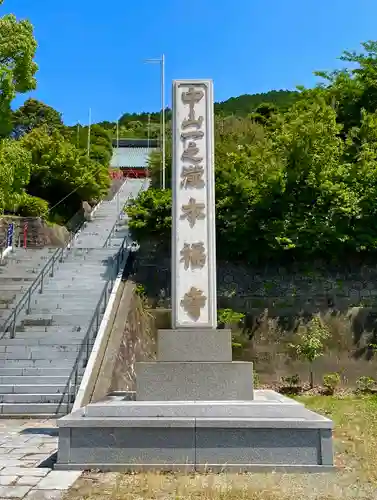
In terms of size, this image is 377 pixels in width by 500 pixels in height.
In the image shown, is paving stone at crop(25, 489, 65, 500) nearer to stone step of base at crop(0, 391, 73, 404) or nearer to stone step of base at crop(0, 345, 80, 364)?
stone step of base at crop(0, 391, 73, 404)

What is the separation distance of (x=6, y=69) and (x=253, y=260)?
8896mm

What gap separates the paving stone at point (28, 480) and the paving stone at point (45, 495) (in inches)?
10.9

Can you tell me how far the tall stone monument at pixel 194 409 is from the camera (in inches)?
231

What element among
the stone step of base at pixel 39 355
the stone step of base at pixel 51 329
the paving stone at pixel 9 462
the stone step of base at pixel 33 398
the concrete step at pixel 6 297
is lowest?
the stone step of base at pixel 33 398

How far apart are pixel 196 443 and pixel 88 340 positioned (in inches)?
284

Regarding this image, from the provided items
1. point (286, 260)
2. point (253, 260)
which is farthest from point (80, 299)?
point (286, 260)

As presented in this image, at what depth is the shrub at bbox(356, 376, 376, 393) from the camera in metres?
14.1

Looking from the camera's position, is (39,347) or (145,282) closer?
(39,347)

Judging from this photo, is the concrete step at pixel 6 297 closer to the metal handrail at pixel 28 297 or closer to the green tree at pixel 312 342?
the metal handrail at pixel 28 297

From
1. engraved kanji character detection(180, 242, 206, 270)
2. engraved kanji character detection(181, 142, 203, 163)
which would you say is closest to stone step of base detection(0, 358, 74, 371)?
engraved kanji character detection(180, 242, 206, 270)

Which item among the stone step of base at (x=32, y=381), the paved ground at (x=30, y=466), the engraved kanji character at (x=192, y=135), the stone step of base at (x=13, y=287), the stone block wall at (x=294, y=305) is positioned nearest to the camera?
the paved ground at (x=30, y=466)

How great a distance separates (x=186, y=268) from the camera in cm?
784

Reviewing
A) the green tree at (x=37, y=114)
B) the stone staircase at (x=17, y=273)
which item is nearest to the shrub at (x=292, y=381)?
the stone staircase at (x=17, y=273)

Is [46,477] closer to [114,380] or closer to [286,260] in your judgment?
[114,380]
